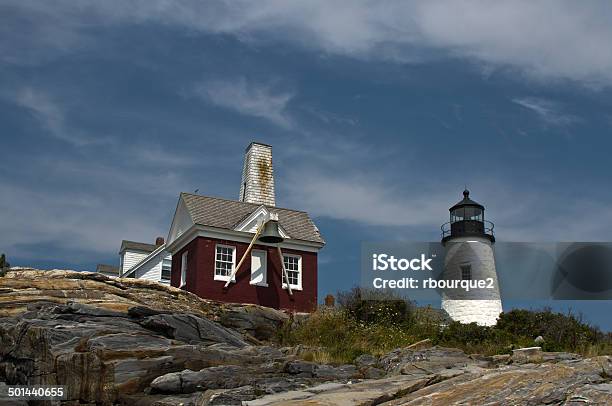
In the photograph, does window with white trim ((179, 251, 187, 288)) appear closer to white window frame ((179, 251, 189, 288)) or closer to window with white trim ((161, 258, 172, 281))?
white window frame ((179, 251, 189, 288))

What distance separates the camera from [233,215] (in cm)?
3012

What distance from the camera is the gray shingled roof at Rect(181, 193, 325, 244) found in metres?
29.4

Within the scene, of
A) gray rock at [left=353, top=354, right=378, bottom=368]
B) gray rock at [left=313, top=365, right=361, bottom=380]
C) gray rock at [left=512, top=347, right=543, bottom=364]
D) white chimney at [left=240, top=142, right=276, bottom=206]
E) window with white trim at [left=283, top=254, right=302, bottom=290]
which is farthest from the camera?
white chimney at [left=240, top=142, right=276, bottom=206]

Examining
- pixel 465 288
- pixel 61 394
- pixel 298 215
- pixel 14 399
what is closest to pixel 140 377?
pixel 61 394

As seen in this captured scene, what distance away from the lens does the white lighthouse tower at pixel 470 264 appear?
3188 cm

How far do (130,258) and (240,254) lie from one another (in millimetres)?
19099

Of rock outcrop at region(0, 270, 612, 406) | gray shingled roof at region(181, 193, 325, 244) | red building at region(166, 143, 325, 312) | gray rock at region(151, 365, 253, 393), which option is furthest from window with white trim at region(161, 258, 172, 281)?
gray rock at region(151, 365, 253, 393)

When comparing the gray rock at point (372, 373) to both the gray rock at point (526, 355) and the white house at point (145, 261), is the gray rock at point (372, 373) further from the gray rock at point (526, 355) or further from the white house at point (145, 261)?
the white house at point (145, 261)

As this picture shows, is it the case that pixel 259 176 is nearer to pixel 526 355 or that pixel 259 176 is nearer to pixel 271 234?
pixel 271 234

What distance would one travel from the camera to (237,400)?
13797 mm

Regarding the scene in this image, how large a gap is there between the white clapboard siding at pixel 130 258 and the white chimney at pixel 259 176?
1522 cm

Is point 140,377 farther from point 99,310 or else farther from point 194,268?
point 194,268

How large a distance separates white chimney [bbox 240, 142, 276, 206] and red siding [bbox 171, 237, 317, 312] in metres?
3.99

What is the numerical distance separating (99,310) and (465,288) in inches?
702
